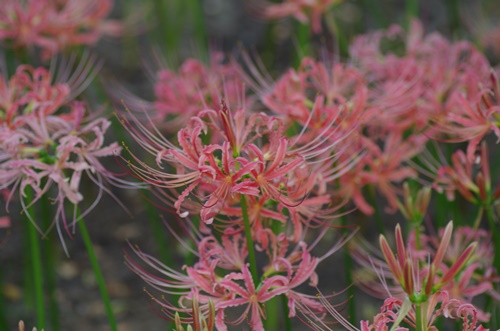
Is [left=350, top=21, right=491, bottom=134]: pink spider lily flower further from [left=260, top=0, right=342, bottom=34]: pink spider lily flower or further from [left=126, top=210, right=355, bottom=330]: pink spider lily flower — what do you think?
[left=126, top=210, right=355, bottom=330]: pink spider lily flower

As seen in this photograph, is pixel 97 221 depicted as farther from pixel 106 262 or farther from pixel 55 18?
pixel 55 18

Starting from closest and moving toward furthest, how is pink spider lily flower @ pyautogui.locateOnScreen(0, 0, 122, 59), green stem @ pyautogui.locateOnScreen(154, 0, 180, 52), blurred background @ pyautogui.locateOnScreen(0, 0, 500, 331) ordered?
pink spider lily flower @ pyautogui.locateOnScreen(0, 0, 122, 59) → blurred background @ pyautogui.locateOnScreen(0, 0, 500, 331) → green stem @ pyautogui.locateOnScreen(154, 0, 180, 52)

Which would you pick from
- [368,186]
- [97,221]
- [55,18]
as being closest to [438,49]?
[368,186]

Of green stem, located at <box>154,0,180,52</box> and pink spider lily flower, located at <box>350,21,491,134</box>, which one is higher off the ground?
green stem, located at <box>154,0,180,52</box>

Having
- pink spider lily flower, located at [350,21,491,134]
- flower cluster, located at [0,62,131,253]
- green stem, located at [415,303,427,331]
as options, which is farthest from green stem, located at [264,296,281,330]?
green stem, located at [415,303,427,331]

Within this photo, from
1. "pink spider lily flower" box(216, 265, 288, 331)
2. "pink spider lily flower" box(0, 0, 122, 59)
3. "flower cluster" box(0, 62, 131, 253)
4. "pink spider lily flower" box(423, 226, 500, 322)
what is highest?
"pink spider lily flower" box(0, 0, 122, 59)

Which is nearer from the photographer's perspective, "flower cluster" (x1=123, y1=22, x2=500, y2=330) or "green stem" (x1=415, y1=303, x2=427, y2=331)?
"green stem" (x1=415, y1=303, x2=427, y2=331)

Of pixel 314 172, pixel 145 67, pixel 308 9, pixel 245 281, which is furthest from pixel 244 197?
pixel 145 67

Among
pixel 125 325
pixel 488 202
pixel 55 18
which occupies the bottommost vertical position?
pixel 125 325

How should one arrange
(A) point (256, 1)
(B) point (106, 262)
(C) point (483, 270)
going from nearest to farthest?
(C) point (483, 270) → (B) point (106, 262) → (A) point (256, 1)
